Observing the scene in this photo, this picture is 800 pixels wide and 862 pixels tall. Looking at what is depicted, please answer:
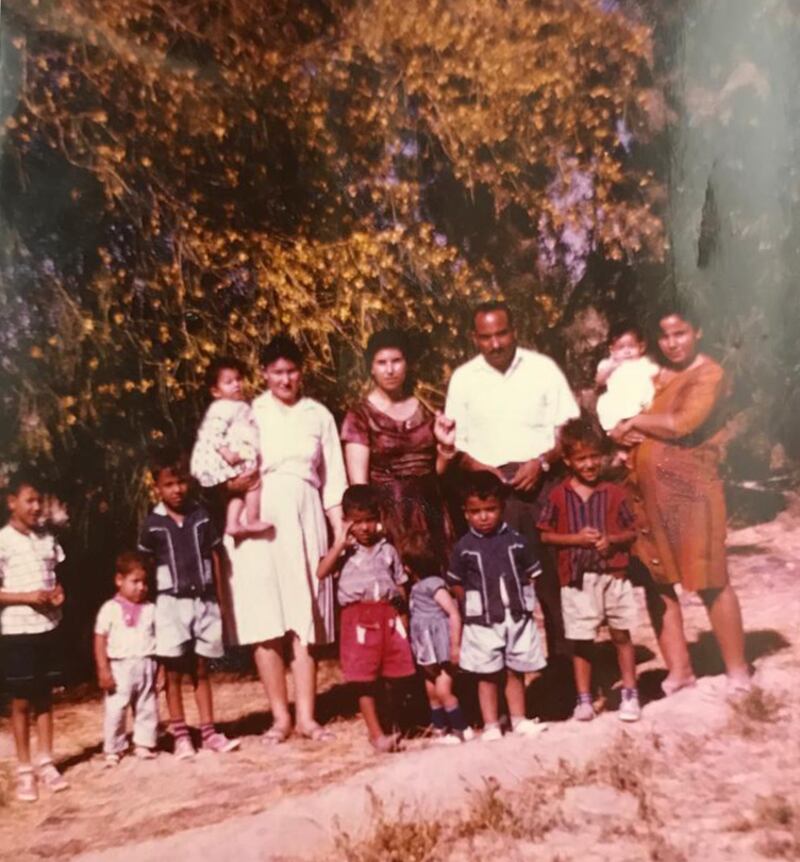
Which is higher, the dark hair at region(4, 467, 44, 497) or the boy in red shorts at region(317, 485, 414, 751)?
the dark hair at region(4, 467, 44, 497)

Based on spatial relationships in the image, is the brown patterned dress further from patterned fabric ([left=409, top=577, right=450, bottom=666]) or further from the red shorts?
the red shorts

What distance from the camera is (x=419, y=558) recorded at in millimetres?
3908

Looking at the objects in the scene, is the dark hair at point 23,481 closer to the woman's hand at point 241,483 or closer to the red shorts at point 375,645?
the woman's hand at point 241,483

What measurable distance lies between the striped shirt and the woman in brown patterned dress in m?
1.13

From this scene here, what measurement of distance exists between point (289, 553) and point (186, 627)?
446 mm

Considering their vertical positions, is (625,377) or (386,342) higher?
(386,342)

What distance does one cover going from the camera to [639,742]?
3.67 meters

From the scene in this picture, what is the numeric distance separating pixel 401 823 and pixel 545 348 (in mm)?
1726

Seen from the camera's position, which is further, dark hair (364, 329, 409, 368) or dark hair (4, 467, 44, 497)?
dark hair (364, 329, 409, 368)

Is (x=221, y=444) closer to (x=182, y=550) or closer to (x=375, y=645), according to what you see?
(x=182, y=550)

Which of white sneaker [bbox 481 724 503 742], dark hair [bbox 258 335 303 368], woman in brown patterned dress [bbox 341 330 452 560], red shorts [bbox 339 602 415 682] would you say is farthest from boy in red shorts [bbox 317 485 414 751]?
dark hair [bbox 258 335 303 368]

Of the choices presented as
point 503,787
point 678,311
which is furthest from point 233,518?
point 678,311

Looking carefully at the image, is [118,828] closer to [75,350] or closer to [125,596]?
[125,596]

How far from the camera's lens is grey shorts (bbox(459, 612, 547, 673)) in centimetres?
377
